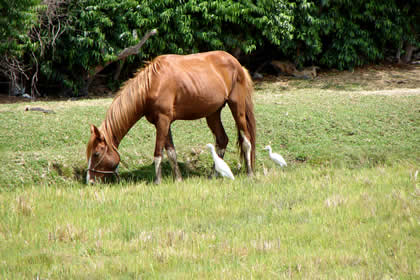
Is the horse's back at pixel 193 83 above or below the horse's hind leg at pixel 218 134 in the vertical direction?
above

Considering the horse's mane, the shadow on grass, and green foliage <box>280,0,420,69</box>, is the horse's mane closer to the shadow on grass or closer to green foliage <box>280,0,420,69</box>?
the shadow on grass

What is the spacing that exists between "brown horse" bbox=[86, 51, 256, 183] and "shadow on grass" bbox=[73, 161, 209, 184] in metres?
0.43

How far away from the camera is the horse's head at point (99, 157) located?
21.9ft

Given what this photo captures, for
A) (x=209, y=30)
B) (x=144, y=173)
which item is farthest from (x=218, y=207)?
(x=209, y=30)

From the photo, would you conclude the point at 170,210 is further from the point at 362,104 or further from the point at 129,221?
the point at 362,104

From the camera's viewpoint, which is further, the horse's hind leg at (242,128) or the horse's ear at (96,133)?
the horse's hind leg at (242,128)

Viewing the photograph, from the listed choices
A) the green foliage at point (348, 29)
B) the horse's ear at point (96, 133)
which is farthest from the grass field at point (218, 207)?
the green foliage at point (348, 29)

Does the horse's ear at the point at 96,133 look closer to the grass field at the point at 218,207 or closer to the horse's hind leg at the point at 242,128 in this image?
the grass field at the point at 218,207

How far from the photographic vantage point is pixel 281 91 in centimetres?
1532

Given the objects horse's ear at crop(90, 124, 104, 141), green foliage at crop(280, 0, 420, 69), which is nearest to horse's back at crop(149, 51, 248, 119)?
horse's ear at crop(90, 124, 104, 141)

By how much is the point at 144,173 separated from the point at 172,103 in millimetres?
1318

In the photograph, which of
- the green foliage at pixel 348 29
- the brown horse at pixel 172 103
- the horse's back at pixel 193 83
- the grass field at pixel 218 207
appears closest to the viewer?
the grass field at pixel 218 207

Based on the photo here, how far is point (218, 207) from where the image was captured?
562cm

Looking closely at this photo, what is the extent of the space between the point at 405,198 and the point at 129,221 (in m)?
2.86
